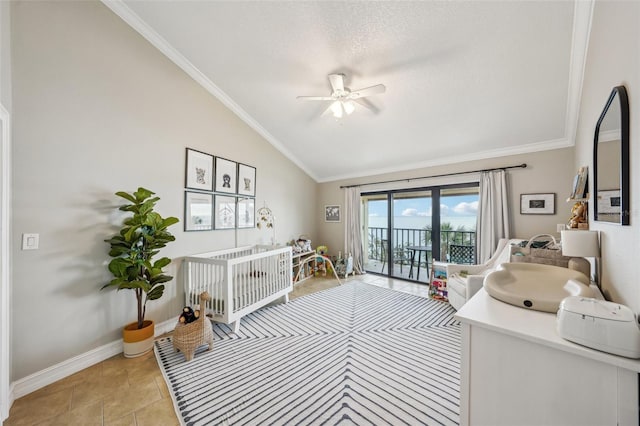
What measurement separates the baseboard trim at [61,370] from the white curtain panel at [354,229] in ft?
12.0

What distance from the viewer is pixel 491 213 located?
3.20 meters

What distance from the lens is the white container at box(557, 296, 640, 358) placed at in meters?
0.64

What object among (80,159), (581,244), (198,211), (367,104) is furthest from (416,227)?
(80,159)

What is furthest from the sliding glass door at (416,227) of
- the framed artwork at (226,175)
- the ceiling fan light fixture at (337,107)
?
the framed artwork at (226,175)

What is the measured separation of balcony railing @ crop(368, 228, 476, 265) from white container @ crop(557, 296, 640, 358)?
3151 millimetres

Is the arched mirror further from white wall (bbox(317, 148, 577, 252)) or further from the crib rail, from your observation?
the crib rail

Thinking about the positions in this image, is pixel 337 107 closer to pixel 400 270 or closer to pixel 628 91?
pixel 628 91

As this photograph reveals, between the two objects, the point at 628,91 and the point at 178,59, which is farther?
the point at 178,59

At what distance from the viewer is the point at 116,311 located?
208 centimetres

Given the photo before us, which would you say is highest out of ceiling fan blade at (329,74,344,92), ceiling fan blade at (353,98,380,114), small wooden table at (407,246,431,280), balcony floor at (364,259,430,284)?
ceiling fan blade at (353,98,380,114)

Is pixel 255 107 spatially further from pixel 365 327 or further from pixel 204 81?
pixel 365 327

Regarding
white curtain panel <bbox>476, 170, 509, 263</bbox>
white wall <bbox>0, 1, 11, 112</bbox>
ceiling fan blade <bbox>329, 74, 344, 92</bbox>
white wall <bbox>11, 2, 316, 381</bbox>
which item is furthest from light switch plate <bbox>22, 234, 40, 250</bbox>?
white curtain panel <bbox>476, 170, 509, 263</bbox>

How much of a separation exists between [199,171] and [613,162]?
11.0 ft

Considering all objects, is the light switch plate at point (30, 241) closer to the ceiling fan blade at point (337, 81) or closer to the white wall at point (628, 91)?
the ceiling fan blade at point (337, 81)
